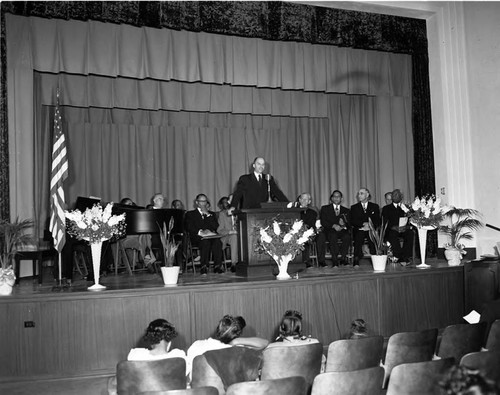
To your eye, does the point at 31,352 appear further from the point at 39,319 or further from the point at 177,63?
the point at 177,63

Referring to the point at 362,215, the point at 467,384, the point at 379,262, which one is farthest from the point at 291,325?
the point at 362,215

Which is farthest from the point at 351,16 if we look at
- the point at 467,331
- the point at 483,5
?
the point at 467,331

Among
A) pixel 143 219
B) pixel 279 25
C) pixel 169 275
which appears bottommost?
pixel 169 275

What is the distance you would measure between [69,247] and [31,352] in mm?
1795

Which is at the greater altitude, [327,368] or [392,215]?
[392,215]

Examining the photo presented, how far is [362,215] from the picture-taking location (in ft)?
30.8

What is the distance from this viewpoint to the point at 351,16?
9875 millimetres

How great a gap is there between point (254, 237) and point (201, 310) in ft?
3.73

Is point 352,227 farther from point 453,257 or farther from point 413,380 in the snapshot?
point 413,380

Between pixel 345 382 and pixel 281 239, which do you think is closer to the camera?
pixel 345 382

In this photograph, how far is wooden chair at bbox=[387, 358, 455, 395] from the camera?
284cm

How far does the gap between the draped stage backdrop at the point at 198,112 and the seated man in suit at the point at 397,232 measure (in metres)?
1.27

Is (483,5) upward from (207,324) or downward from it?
upward

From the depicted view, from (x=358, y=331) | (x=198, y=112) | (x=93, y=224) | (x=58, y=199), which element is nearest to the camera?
(x=358, y=331)
